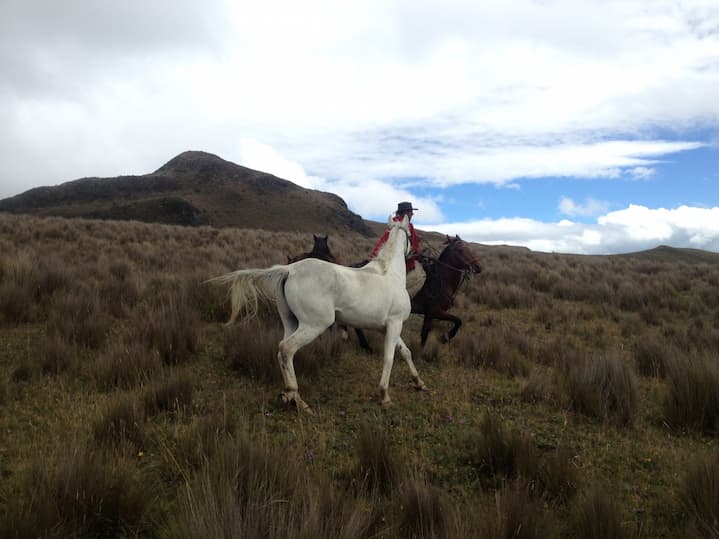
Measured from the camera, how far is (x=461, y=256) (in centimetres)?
877

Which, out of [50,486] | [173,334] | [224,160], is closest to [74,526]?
[50,486]

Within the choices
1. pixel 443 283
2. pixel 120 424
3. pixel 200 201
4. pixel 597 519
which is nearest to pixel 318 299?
pixel 120 424

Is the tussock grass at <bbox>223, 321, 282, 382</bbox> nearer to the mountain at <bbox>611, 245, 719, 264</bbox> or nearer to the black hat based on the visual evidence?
the black hat

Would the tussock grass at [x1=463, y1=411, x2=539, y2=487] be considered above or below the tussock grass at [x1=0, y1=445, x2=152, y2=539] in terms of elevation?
below

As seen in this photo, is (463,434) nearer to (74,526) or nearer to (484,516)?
(484,516)

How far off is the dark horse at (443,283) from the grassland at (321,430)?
0.50m

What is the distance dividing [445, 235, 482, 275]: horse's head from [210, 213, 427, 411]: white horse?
3.22 m

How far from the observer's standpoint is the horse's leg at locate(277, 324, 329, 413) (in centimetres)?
500

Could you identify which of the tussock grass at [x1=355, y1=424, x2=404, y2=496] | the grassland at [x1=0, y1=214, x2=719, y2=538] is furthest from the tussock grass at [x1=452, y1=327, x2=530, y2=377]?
the tussock grass at [x1=355, y1=424, x2=404, y2=496]

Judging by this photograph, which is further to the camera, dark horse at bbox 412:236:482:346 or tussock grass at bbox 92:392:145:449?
dark horse at bbox 412:236:482:346

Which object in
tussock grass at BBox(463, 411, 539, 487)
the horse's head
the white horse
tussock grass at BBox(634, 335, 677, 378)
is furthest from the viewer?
the horse's head

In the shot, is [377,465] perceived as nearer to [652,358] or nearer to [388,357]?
[388,357]

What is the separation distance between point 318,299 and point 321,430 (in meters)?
1.47

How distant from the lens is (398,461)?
3.56 m
